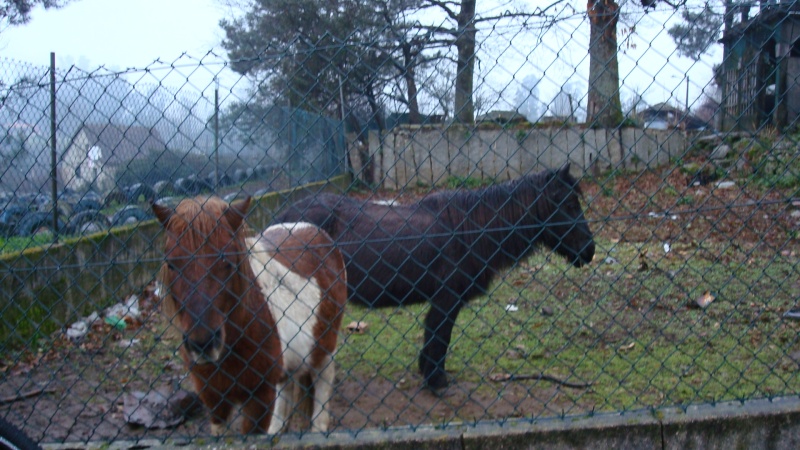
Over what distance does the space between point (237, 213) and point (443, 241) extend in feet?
8.08

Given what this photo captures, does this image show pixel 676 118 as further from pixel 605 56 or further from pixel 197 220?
pixel 197 220

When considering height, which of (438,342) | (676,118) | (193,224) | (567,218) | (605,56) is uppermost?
(605,56)

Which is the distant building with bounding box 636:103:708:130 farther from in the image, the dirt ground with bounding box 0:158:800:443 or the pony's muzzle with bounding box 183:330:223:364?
the pony's muzzle with bounding box 183:330:223:364

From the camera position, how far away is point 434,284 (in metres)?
5.00

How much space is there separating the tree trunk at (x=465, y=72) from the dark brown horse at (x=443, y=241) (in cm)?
110

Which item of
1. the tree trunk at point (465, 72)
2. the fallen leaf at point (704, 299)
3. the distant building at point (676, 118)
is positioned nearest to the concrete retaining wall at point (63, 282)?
the tree trunk at point (465, 72)

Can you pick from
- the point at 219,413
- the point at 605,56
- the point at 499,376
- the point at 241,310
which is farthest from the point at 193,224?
the point at 605,56

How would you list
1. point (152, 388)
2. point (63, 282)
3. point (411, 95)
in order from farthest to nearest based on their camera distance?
point (63, 282)
point (152, 388)
point (411, 95)

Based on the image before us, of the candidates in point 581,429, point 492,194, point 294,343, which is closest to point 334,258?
point 294,343

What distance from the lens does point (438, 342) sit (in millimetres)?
4848

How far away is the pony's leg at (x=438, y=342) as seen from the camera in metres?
4.78

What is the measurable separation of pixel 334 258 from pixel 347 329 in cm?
207

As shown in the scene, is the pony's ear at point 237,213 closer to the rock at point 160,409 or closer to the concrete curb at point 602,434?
the concrete curb at point 602,434

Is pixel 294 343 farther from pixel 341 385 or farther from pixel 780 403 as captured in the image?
pixel 780 403
